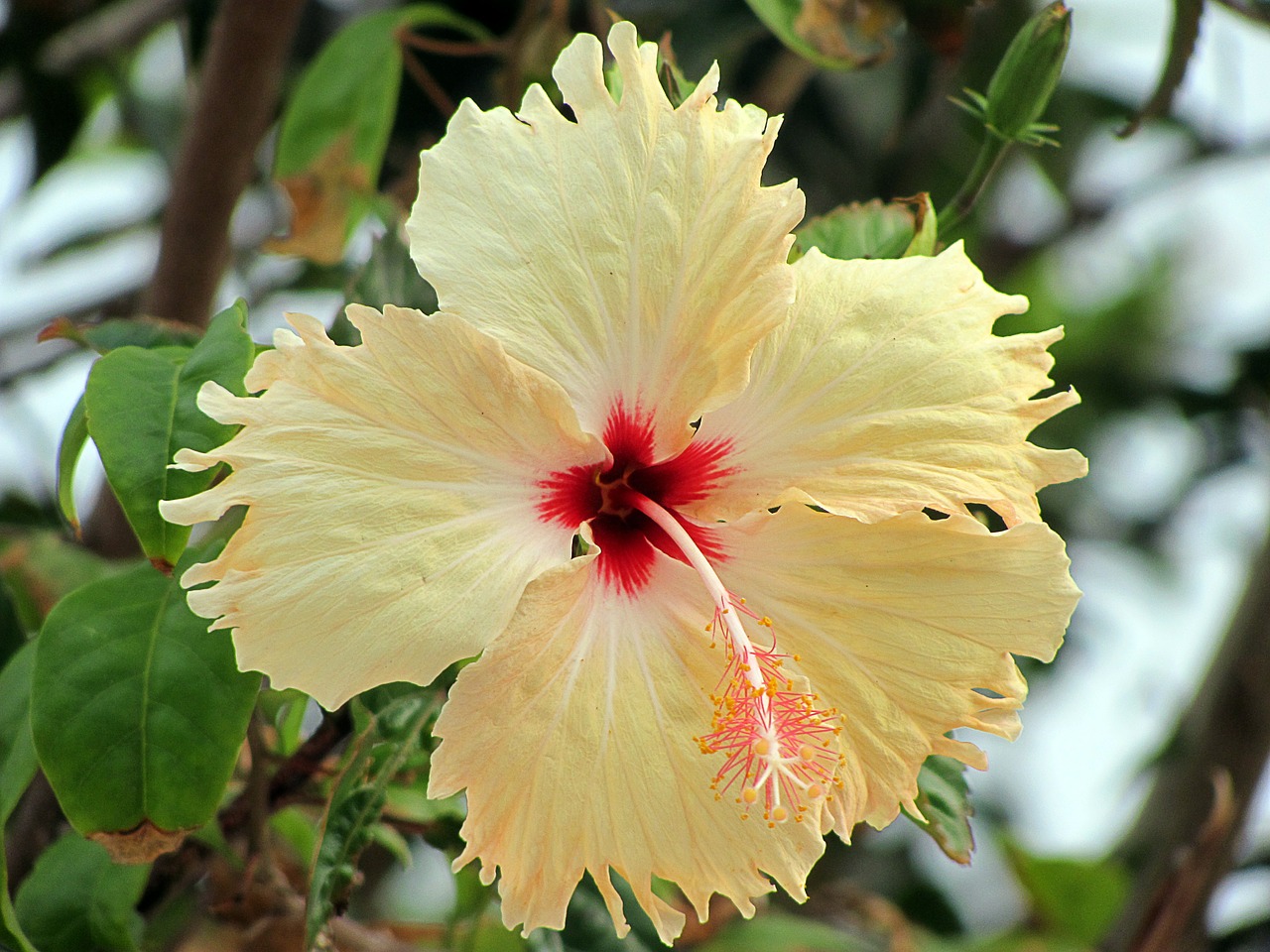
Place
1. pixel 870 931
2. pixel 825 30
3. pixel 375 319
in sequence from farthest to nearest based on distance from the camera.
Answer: pixel 870 931 → pixel 825 30 → pixel 375 319

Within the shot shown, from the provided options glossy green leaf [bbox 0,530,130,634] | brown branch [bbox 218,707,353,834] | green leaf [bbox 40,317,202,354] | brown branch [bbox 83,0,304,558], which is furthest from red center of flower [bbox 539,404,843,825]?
brown branch [bbox 83,0,304,558]

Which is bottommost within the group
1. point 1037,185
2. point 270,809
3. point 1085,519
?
point 1085,519

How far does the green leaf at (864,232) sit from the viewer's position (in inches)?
33.6

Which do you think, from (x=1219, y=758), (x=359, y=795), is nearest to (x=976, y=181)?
(x=359, y=795)

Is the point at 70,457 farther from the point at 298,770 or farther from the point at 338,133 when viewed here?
the point at 338,133

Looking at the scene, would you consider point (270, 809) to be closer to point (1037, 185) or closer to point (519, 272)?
point (519, 272)

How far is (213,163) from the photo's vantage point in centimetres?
126

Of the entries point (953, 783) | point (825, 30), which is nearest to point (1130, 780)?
point (953, 783)

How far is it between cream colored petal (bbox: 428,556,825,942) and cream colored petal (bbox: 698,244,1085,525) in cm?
11

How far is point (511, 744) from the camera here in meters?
0.68

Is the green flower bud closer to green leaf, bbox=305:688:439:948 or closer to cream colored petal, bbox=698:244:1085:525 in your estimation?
cream colored petal, bbox=698:244:1085:525

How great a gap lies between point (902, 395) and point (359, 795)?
1.33ft

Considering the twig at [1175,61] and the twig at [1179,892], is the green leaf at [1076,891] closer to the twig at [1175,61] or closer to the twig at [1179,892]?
the twig at [1179,892]

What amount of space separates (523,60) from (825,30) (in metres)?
0.30
